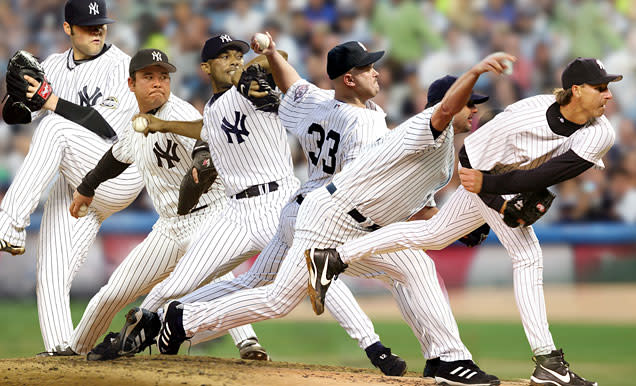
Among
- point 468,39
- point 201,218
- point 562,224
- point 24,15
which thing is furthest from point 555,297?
point 24,15

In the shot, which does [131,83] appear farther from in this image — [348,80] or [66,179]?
[348,80]

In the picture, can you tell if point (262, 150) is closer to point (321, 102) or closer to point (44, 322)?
point (321, 102)

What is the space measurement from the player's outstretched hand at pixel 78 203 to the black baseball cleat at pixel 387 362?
6.42ft

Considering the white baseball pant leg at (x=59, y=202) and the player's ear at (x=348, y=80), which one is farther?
the white baseball pant leg at (x=59, y=202)

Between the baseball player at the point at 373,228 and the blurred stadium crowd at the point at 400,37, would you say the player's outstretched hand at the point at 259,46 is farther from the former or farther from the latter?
the blurred stadium crowd at the point at 400,37

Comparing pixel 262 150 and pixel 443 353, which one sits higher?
pixel 262 150

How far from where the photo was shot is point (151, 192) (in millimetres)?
5359

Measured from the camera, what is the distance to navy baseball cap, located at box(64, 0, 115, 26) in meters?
5.79

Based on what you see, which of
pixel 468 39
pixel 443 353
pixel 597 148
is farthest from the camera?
pixel 468 39

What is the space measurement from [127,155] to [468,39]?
292 inches

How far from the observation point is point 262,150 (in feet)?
16.2

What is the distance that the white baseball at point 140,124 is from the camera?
480 centimetres

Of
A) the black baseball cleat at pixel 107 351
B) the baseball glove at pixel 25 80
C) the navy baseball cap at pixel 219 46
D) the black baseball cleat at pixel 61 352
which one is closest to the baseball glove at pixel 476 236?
the navy baseball cap at pixel 219 46

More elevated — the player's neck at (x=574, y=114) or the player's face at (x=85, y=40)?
the player's face at (x=85, y=40)
